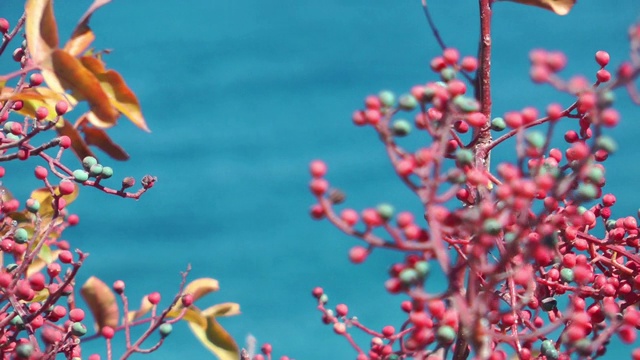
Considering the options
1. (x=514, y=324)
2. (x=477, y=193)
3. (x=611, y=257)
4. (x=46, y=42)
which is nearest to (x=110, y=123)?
(x=46, y=42)

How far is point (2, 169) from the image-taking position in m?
1.81

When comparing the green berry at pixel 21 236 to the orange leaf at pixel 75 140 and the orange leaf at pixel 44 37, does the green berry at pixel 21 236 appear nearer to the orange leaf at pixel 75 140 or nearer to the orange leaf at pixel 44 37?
the orange leaf at pixel 75 140

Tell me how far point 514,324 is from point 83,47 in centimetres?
86

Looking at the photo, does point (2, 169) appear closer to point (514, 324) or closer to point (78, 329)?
point (78, 329)

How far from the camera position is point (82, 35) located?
1.55 m

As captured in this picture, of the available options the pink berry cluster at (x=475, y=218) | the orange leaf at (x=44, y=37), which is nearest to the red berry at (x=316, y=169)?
the pink berry cluster at (x=475, y=218)

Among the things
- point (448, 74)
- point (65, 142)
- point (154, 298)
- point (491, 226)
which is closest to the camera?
point (491, 226)

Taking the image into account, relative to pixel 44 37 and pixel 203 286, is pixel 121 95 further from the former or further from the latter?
pixel 203 286

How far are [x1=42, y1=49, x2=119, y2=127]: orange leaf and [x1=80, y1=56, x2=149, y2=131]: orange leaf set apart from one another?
5 cm

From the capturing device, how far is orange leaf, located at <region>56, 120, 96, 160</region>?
171 cm

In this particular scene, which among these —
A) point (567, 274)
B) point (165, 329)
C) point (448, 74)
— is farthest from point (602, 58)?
point (165, 329)

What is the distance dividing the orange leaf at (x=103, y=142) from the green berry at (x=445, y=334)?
0.95 metres

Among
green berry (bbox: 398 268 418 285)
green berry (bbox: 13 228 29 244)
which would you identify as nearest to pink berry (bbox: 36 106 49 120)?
green berry (bbox: 13 228 29 244)

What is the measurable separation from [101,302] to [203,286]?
0.28m
